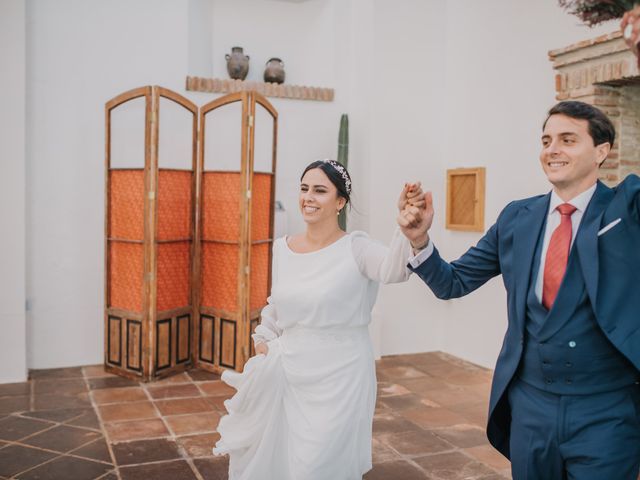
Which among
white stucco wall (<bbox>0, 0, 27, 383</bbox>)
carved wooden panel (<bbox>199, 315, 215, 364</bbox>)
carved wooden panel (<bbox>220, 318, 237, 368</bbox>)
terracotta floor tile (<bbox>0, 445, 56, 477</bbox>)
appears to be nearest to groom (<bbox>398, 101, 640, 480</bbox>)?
terracotta floor tile (<bbox>0, 445, 56, 477</bbox>)

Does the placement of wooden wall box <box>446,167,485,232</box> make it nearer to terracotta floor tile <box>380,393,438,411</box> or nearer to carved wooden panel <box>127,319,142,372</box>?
terracotta floor tile <box>380,393,438,411</box>

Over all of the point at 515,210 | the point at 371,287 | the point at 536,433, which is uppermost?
the point at 515,210

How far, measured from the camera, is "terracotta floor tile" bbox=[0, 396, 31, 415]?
482 cm

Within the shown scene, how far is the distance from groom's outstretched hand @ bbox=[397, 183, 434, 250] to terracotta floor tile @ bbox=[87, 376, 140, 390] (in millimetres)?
3947

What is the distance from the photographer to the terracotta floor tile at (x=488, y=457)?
13.1 ft

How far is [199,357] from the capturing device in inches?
235

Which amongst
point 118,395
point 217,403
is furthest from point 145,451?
point 118,395

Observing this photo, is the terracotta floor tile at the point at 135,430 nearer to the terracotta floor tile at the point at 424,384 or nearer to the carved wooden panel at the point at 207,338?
the carved wooden panel at the point at 207,338

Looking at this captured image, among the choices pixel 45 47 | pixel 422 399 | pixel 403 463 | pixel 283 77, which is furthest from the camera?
pixel 283 77

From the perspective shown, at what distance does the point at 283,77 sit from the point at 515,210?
469 cm

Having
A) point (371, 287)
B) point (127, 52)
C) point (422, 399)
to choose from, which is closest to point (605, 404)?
point (371, 287)

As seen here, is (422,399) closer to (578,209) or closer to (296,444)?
(296,444)

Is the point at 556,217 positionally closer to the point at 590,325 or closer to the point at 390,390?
the point at 590,325

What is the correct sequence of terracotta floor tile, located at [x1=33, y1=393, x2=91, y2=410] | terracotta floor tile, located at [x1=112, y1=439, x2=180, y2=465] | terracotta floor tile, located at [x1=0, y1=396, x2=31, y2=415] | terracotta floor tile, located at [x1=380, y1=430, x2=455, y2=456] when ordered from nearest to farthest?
terracotta floor tile, located at [x1=112, y1=439, x2=180, y2=465] → terracotta floor tile, located at [x1=380, y1=430, x2=455, y2=456] → terracotta floor tile, located at [x1=0, y1=396, x2=31, y2=415] → terracotta floor tile, located at [x1=33, y1=393, x2=91, y2=410]
